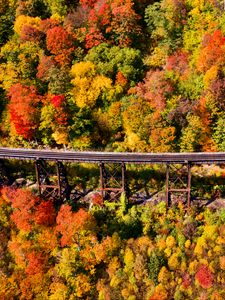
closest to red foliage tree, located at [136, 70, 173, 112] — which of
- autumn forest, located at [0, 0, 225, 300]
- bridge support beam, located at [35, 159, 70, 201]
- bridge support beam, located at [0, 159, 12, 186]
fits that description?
autumn forest, located at [0, 0, 225, 300]

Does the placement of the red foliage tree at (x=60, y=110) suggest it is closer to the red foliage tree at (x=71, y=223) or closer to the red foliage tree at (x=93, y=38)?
the red foliage tree at (x=93, y=38)

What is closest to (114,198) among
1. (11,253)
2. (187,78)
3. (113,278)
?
(113,278)

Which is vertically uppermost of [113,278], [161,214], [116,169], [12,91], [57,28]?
[57,28]

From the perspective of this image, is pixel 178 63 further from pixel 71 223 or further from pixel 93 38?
pixel 71 223

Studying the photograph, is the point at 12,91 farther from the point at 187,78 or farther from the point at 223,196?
the point at 223,196

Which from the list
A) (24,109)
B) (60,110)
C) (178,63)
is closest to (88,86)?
(60,110)

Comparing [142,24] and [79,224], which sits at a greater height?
[142,24]

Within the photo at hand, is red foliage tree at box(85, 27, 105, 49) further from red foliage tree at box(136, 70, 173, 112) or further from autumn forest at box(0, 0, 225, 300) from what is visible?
red foliage tree at box(136, 70, 173, 112)
